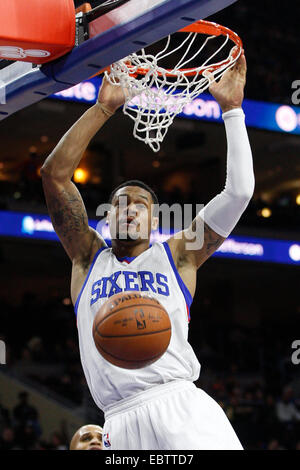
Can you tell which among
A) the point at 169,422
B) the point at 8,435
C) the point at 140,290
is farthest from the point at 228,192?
the point at 8,435

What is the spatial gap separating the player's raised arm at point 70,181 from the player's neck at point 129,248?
0.10m

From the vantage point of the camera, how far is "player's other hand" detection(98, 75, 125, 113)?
314 centimetres

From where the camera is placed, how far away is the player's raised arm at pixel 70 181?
10.0 feet

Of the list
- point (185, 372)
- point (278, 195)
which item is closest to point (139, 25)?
point (185, 372)

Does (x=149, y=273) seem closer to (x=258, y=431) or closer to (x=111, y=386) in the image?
(x=111, y=386)

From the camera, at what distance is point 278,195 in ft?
53.3

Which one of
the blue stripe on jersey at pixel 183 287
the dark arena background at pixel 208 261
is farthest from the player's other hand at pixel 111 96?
the dark arena background at pixel 208 261

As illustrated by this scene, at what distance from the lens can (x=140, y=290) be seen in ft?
9.63

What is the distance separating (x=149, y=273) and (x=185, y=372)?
0.46 m

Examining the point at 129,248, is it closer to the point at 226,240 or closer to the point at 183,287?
the point at 183,287

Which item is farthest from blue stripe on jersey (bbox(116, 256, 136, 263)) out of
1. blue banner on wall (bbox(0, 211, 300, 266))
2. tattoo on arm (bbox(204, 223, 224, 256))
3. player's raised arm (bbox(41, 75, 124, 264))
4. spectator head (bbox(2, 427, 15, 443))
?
spectator head (bbox(2, 427, 15, 443))

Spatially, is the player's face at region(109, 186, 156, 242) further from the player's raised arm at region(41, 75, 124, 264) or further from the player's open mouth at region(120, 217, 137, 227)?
the player's raised arm at region(41, 75, 124, 264)

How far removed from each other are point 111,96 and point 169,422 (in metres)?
1.48

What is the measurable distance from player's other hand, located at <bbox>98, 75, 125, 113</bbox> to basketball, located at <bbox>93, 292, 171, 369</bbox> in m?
0.98
